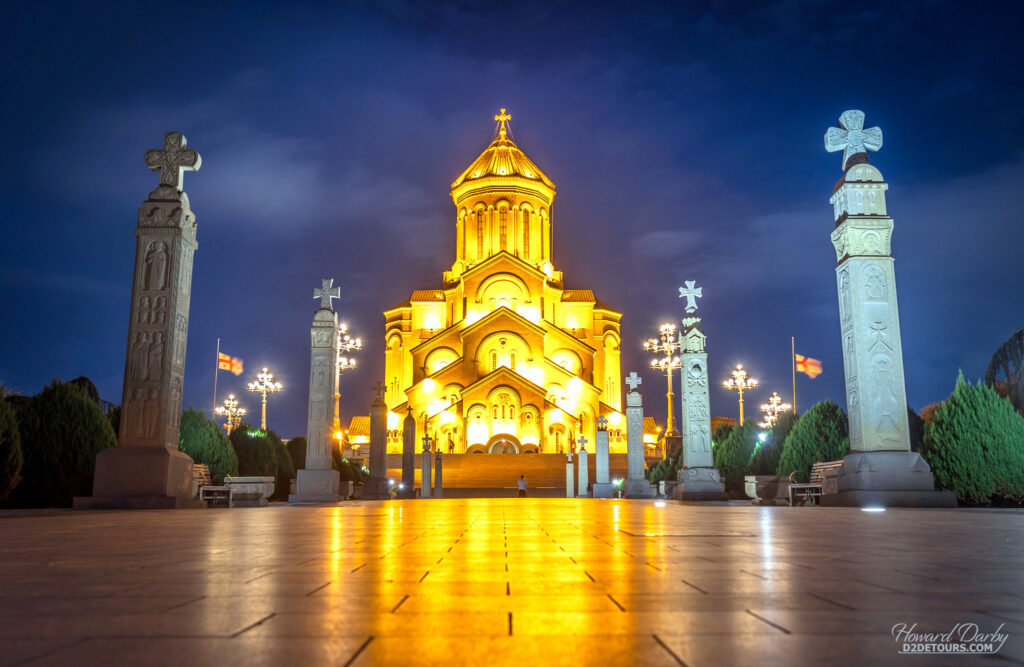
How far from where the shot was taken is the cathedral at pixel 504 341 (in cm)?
5109

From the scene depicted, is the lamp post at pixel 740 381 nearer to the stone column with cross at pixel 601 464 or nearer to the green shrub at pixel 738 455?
the green shrub at pixel 738 455

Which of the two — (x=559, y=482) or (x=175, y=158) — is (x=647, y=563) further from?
(x=559, y=482)

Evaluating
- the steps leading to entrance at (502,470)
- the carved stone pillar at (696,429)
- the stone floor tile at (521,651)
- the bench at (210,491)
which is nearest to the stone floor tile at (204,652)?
the stone floor tile at (521,651)

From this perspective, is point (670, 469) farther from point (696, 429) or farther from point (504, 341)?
point (504, 341)

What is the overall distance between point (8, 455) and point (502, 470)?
27.6 meters

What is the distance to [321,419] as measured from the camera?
2017 cm

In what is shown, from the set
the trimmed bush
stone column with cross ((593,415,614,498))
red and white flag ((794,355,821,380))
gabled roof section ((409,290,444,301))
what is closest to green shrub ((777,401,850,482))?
stone column with cross ((593,415,614,498))

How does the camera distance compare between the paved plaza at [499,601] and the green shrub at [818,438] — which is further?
the green shrub at [818,438]

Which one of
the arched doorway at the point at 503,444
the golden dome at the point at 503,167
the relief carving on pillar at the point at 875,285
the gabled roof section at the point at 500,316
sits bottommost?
the arched doorway at the point at 503,444

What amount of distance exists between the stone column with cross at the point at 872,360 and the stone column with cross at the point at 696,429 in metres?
7.22

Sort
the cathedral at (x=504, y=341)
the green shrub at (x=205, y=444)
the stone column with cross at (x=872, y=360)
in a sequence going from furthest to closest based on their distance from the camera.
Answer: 1. the cathedral at (x=504, y=341)
2. the green shrub at (x=205, y=444)
3. the stone column with cross at (x=872, y=360)

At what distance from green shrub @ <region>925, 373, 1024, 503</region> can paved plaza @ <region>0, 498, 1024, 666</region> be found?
932cm

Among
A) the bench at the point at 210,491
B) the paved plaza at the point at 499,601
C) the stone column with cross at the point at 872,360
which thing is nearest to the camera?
the paved plaza at the point at 499,601

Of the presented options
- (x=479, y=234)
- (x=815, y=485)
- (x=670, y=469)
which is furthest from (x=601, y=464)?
(x=479, y=234)
